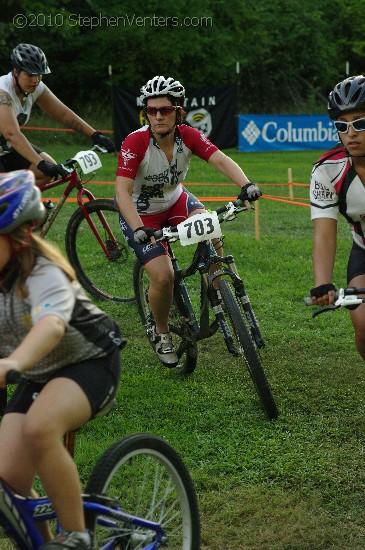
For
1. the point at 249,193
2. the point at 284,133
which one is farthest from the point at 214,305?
the point at 284,133

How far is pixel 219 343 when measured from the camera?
8.30 meters

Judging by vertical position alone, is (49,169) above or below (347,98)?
below

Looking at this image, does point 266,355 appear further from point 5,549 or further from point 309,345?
point 5,549

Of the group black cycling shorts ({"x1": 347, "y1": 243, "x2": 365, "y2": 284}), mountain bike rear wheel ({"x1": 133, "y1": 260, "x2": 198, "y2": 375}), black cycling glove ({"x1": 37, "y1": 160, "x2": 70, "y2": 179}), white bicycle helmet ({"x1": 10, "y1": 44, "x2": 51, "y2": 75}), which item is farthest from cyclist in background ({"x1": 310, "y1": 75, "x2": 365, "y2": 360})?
white bicycle helmet ({"x1": 10, "y1": 44, "x2": 51, "y2": 75})

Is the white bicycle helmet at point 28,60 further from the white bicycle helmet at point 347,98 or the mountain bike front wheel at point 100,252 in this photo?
the white bicycle helmet at point 347,98

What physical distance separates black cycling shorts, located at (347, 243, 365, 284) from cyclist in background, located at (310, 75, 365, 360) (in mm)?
309

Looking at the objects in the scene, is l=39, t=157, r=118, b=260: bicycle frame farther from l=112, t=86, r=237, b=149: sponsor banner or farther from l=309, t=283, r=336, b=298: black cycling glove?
l=112, t=86, r=237, b=149: sponsor banner

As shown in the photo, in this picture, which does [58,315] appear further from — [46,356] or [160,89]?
[160,89]

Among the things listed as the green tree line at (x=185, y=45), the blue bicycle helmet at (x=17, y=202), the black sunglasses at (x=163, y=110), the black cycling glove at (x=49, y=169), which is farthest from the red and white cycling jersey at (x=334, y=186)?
the green tree line at (x=185, y=45)

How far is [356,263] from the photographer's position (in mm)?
5922

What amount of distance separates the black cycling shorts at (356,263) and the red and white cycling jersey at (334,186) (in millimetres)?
528

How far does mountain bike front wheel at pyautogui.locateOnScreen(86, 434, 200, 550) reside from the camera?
3.67 meters

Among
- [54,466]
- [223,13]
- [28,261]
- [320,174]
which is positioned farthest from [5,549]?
[223,13]

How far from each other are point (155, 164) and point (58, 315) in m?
3.89
